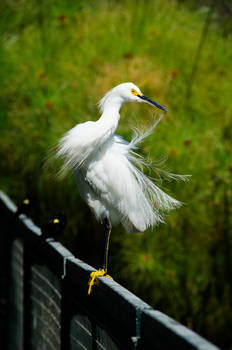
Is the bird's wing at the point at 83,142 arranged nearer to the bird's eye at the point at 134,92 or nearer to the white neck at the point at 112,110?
the white neck at the point at 112,110

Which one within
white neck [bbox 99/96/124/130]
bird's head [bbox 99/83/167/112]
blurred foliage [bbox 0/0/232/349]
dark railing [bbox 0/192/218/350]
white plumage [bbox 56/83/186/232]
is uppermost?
blurred foliage [bbox 0/0/232/349]

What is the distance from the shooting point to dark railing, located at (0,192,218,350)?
0.85 meters

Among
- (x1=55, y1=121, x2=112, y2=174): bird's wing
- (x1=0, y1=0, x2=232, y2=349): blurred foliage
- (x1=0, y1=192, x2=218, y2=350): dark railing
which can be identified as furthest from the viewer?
A: (x1=0, y1=0, x2=232, y2=349): blurred foliage

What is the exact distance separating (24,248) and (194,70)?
2035mm

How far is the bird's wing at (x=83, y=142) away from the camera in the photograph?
5.40 ft

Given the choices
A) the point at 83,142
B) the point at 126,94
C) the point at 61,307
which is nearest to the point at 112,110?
the point at 126,94

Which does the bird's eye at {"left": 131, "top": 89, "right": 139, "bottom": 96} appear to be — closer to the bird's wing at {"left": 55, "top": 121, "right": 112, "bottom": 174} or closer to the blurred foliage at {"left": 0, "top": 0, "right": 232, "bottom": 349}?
the bird's wing at {"left": 55, "top": 121, "right": 112, "bottom": 174}

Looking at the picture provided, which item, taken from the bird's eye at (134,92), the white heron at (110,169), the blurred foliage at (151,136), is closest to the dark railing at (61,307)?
the white heron at (110,169)

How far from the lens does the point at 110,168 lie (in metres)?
1.69

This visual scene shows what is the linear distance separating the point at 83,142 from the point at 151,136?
162 centimetres

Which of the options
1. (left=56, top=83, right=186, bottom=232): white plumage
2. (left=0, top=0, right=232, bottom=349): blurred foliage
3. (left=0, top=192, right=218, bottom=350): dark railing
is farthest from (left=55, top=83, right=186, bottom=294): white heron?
(left=0, top=0, right=232, bottom=349): blurred foliage

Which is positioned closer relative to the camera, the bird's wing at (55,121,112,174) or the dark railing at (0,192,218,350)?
the dark railing at (0,192,218,350)

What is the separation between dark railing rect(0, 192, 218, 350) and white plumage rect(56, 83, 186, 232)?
240mm

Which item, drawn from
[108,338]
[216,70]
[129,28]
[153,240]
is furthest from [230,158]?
[108,338]
